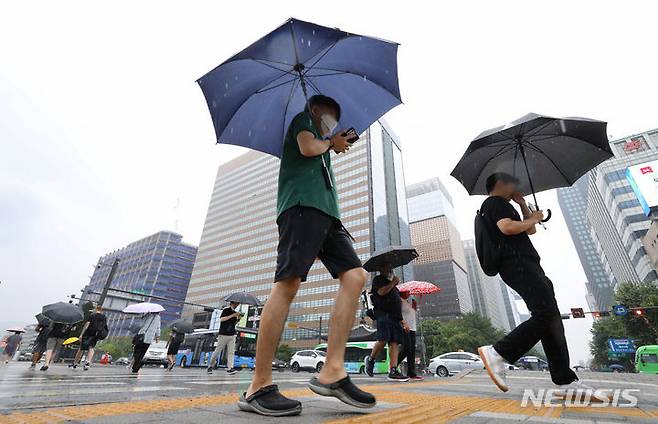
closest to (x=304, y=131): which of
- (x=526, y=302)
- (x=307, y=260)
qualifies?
(x=307, y=260)

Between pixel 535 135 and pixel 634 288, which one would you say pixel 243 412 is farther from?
pixel 634 288

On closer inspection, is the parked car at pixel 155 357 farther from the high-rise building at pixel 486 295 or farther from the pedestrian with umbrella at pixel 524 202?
the high-rise building at pixel 486 295

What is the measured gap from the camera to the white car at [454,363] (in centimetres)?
2166

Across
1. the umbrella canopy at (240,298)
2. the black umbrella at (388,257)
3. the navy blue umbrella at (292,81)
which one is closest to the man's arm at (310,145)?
the navy blue umbrella at (292,81)

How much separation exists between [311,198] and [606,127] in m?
3.58

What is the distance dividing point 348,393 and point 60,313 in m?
9.77

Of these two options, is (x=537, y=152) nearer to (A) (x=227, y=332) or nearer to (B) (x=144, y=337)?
(A) (x=227, y=332)

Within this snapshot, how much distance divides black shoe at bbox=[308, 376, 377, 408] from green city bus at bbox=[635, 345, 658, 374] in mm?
30602

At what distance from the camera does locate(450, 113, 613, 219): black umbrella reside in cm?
351

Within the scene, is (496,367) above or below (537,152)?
below

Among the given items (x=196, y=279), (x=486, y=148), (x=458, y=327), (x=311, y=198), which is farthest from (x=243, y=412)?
(x=196, y=279)

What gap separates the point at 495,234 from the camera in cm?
290

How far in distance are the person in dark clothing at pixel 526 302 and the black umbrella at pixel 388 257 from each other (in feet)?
11.5

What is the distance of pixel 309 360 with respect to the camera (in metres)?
24.5
